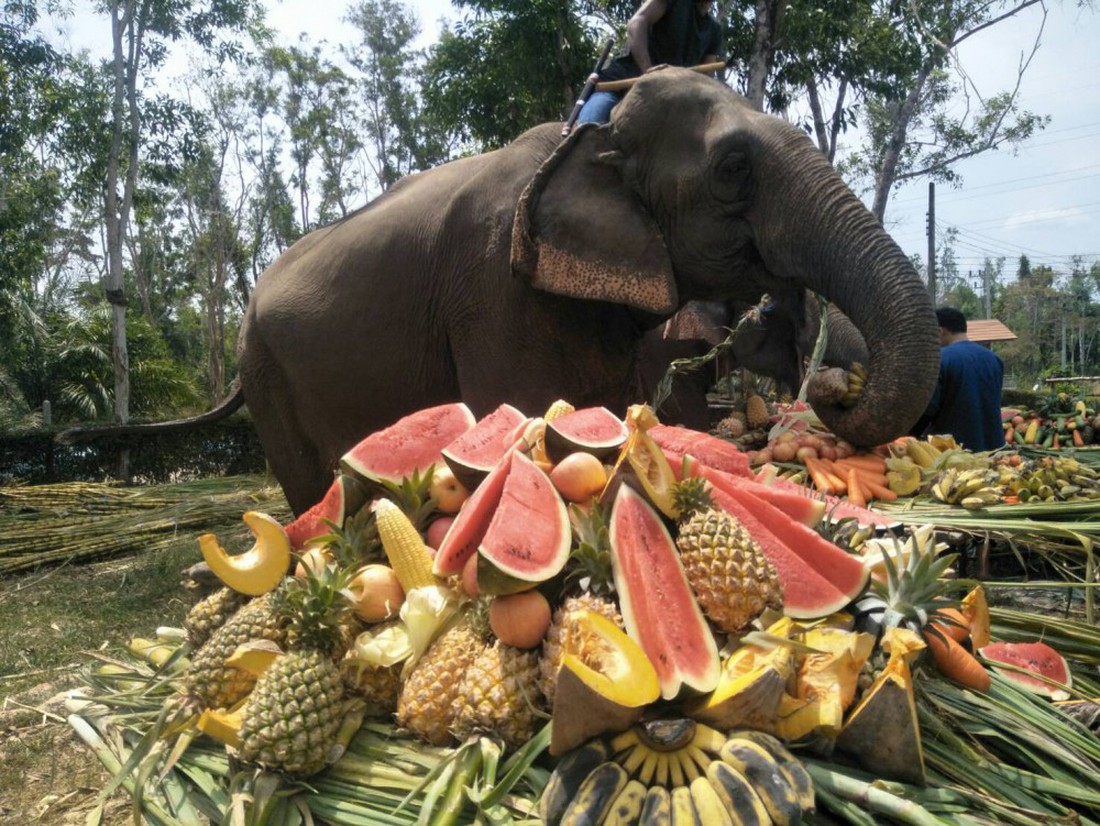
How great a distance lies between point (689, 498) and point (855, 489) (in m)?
2.51

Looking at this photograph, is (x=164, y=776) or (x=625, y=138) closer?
(x=164, y=776)

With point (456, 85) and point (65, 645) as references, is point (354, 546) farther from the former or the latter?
point (456, 85)

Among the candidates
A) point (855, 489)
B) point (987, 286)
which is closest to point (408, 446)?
point (855, 489)

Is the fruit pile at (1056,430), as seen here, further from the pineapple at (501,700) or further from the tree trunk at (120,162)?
the tree trunk at (120,162)

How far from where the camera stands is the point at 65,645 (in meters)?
5.09

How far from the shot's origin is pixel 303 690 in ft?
5.29

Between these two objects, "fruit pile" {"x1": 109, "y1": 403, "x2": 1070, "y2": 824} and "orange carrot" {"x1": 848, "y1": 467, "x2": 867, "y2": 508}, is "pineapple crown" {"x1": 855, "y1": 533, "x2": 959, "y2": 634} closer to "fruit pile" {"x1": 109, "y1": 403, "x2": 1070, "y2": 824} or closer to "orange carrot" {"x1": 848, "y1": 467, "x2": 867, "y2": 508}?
"fruit pile" {"x1": 109, "y1": 403, "x2": 1070, "y2": 824}

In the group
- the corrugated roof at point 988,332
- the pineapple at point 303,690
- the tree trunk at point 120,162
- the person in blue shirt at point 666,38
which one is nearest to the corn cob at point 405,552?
the pineapple at point 303,690

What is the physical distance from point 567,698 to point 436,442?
1032 millimetres

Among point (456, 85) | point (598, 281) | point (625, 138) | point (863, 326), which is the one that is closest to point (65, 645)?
point (598, 281)

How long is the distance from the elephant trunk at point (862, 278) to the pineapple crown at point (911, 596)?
5.62 ft

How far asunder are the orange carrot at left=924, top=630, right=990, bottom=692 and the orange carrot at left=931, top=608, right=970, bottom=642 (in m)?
0.02

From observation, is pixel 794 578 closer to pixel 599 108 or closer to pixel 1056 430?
pixel 599 108

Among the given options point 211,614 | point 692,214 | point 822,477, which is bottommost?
point 822,477
